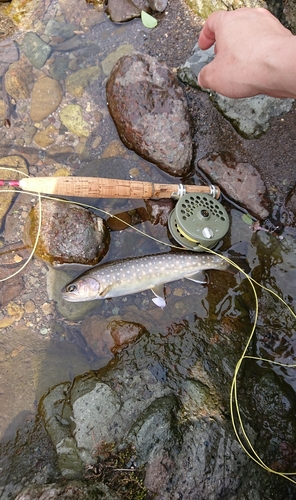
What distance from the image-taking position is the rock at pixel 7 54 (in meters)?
4.55

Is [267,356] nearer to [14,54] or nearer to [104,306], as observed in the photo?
[104,306]

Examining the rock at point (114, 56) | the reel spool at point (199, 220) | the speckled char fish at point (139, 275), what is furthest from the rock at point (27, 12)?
the speckled char fish at point (139, 275)

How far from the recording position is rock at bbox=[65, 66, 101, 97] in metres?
4.55

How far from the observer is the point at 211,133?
4363mm

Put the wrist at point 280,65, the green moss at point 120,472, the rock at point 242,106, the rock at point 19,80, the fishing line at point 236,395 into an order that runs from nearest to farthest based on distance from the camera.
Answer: the wrist at point 280,65, the green moss at point 120,472, the fishing line at point 236,395, the rock at point 242,106, the rock at point 19,80

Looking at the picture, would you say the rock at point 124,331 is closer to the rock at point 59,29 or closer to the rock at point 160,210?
the rock at point 160,210

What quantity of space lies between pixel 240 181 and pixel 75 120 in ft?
7.29

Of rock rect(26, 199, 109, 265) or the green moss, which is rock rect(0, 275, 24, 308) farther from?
the green moss

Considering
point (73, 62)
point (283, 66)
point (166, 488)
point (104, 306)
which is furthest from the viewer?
point (73, 62)

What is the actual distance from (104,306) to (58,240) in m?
0.93

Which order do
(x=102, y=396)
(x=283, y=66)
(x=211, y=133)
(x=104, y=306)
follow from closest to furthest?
(x=283, y=66)
(x=102, y=396)
(x=104, y=306)
(x=211, y=133)

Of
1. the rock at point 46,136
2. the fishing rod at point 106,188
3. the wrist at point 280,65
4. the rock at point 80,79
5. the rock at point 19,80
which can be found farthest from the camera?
the rock at point 80,79

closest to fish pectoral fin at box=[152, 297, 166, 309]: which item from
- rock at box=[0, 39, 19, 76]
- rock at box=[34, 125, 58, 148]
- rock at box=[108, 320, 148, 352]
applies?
rock at box=[108, 320, 148, 352]

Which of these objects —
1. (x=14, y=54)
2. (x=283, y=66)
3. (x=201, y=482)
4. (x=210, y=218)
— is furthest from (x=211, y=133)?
(x=201, y=482)
